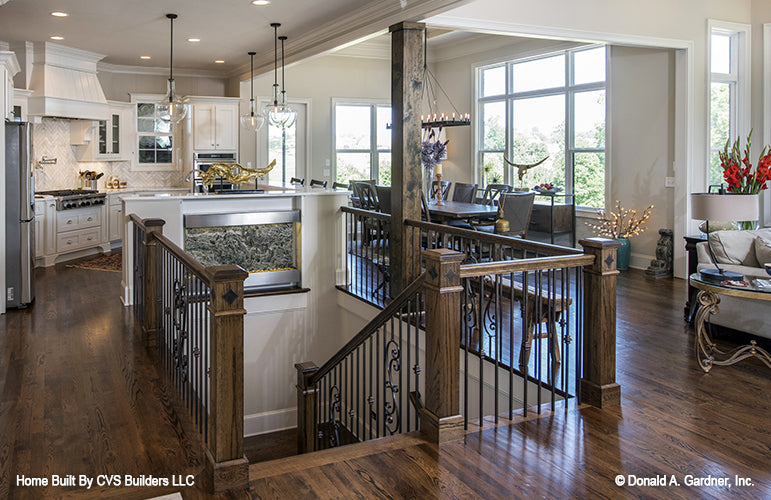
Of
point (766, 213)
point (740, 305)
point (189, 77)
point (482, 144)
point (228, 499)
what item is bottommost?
point (228, 499)

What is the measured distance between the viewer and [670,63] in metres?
8.42

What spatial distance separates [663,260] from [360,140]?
241 inches

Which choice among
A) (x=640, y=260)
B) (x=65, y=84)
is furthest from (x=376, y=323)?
(x=65, y=84)

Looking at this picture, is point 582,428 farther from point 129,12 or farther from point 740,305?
point 129,12

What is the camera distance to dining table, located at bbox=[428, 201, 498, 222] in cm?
765

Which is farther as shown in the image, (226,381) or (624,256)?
(624,256)

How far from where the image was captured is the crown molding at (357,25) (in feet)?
18.0

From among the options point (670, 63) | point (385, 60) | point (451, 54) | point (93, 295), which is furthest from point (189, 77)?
point (670, 63)

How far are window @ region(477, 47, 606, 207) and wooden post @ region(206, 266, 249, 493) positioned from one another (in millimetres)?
7742

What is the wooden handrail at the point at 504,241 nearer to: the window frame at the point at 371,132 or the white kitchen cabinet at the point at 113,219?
the white kitchen cabinet at the point at 113,219

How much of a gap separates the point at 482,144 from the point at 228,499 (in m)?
10.1

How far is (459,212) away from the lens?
765cm

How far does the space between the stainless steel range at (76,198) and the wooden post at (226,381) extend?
23.4 feet

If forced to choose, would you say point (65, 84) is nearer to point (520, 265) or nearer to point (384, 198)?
point (384, 198)
